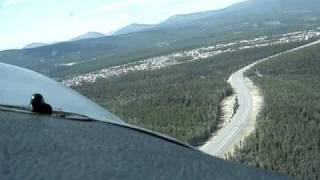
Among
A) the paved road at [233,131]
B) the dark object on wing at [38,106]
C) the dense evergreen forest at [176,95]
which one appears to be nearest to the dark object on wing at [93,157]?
the dark object on wing at [38,106]

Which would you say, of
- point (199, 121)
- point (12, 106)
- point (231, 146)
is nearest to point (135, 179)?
point (12, 106)

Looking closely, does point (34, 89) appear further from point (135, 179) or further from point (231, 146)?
point (231, 146)

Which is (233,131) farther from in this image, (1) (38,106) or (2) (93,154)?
(2) (93,154)

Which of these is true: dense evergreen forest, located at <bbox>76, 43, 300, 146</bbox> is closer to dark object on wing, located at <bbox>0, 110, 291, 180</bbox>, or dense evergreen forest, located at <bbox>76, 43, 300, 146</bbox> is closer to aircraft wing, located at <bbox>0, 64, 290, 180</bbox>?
aircraft wing, located at <bbox>0, 64, 290, 180</bbox>

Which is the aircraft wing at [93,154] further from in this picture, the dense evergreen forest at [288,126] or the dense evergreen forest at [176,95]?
the dense evergreen forest at [176,95]

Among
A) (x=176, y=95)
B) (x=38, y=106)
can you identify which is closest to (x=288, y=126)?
(x=176, y=95)
